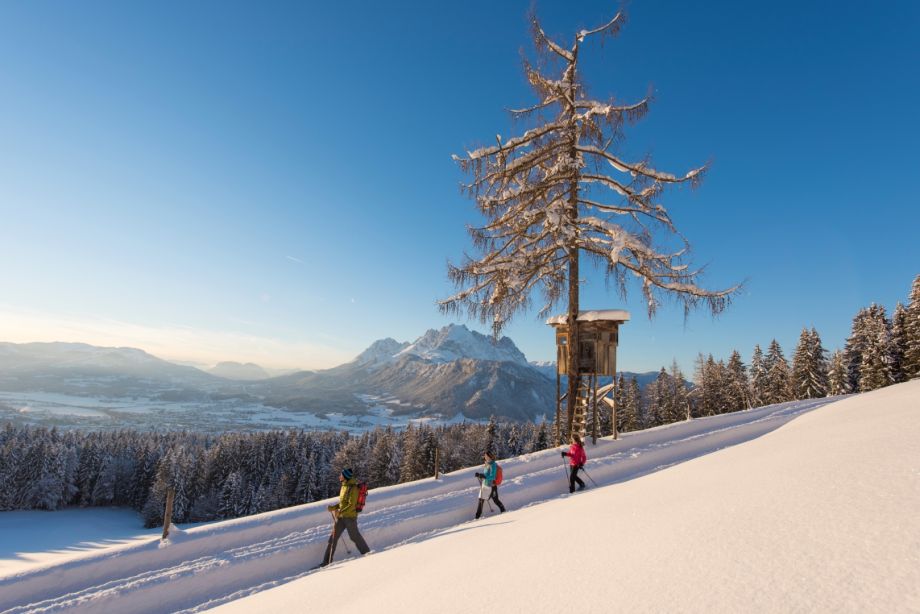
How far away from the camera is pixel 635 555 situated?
3.07 meters

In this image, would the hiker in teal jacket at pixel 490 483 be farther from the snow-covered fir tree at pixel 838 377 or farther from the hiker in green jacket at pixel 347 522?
the snow-covered fir tree at pixel 838 377

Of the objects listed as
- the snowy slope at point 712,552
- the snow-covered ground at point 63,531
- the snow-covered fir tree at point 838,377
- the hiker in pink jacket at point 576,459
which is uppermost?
the snow-covered fir tree at point 838,377

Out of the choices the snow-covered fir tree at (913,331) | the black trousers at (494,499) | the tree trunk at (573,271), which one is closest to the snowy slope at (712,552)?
the black trousers at (494,499)

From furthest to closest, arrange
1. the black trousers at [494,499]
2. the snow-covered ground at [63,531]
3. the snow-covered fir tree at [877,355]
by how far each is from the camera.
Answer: the snow-covered ground at [63,531] < the snow-covered fir tree at [877,355] < the black trousers at [494,499]

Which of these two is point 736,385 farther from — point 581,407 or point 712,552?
point 712,552

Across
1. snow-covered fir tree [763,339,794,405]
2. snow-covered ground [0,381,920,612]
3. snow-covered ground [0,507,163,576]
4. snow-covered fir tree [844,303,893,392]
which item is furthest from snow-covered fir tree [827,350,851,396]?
snow-covered ground [0,507,163,576]

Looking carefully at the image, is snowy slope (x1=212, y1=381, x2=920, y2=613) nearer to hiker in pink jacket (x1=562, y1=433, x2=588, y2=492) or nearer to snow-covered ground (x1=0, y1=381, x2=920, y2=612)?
snow-covered ground (x1=0, y1=381, x2=920, y2=612)

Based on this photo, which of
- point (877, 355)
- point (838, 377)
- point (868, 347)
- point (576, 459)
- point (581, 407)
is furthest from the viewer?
point (838, 377)

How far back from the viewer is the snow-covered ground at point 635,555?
2248mm

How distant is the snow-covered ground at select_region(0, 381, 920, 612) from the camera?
2.25 meters

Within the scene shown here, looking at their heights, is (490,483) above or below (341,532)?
above

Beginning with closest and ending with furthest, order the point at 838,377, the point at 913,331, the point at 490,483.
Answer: the point at 490,483 → the point at 913,331 → the point at 838,377

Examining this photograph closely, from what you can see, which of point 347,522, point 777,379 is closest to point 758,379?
point 777,379

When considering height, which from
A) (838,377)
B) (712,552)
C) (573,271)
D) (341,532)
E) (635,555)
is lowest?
(341,532)
